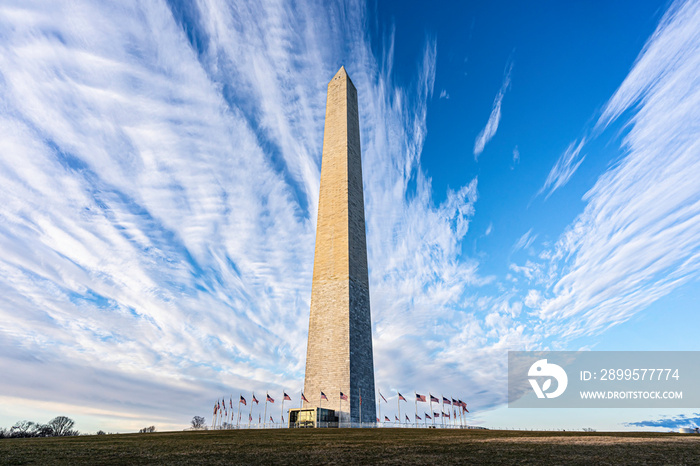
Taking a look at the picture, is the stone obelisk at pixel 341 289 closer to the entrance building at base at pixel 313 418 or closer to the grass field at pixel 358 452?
A: the entrance building at base at pixel 313 418

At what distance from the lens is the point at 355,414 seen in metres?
37.3

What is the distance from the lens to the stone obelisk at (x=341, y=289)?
38188mm

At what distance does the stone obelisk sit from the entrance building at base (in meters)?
0.95

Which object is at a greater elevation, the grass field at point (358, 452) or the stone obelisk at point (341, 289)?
the stone obelisk at point (341, 289)

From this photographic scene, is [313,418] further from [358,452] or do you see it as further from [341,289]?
[358,452]

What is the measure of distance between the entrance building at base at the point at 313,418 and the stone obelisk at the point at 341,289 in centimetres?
95

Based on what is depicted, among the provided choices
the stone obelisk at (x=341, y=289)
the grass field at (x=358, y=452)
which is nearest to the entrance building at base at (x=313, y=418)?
the stone obelisk at (x=341, y=289)

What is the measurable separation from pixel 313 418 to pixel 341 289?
38.9 ft

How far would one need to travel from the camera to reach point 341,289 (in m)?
41.1

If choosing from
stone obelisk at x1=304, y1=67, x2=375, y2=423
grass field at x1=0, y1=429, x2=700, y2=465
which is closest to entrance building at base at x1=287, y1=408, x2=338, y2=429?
stone obelisk at x1=304, y1=67, x2=375, y2=423

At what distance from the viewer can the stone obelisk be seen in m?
38.2

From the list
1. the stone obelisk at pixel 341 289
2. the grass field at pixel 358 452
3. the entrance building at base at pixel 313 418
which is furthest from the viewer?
the stone obelisk at pixel 341 289

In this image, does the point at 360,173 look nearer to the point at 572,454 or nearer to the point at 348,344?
the point at 348,344

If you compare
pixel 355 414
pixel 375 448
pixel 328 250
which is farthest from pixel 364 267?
pixel 375 448
